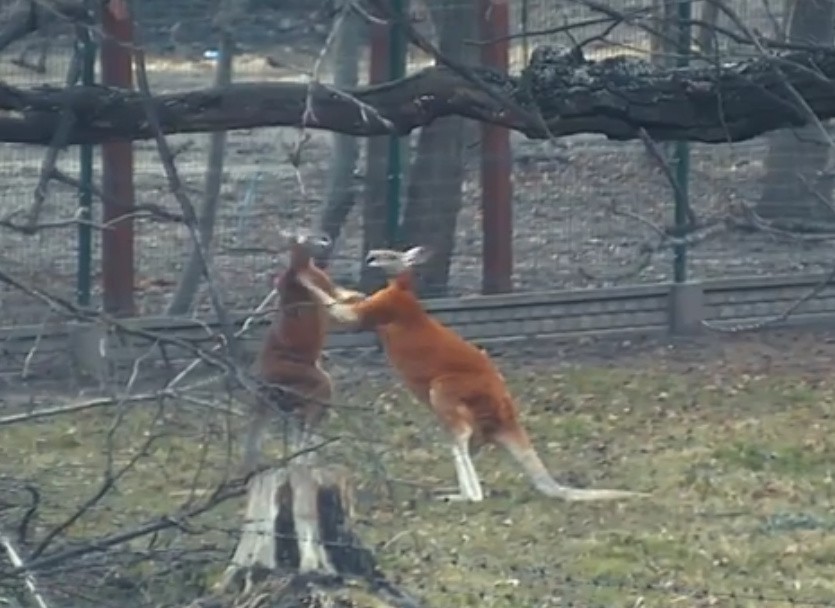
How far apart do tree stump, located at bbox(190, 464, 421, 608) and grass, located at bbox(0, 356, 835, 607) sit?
0.33 feet

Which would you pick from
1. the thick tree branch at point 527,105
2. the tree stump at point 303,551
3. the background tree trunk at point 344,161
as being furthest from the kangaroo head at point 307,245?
the tree stump at point 303,551

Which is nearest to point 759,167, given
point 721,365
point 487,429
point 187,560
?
point 721,365

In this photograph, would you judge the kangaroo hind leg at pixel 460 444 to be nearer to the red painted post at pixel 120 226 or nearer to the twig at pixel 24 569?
the red painted post at pixel 120 226

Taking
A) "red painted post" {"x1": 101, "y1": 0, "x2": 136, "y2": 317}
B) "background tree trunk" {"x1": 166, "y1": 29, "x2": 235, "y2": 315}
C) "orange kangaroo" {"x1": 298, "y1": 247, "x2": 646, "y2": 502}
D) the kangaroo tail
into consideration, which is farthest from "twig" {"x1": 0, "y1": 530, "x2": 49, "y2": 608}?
"red painted post" {"x1": 101, "y1": 0, "x2": 136, "y2": 317}

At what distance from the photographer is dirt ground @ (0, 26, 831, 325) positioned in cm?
1191

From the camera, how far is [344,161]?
12.5 m

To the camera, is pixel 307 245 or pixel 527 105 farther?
pixel 307 245

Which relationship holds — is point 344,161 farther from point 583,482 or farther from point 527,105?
point 527,105

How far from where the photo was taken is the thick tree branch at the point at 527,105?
22.7 feet

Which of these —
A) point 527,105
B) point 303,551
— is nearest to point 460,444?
point 303,551

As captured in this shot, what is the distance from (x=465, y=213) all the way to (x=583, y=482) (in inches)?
149

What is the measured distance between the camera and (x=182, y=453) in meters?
9.70

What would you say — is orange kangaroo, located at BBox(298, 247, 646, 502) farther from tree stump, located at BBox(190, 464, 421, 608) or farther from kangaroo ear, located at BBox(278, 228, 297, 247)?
tree stump, located at BBox(190, 464, 421, 608)

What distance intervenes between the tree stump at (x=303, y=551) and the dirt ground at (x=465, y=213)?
182 inches
